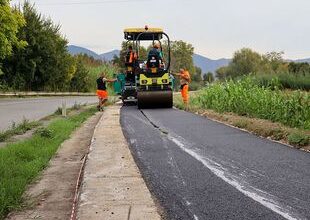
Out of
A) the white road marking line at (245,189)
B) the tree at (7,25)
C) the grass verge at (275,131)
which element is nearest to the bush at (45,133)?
the white road marking line at (245,189)

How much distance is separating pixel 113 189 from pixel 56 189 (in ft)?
3.86

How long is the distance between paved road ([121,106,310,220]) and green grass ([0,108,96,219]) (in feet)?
5.75

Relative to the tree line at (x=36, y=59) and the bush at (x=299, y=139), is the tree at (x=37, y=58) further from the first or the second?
the bush at (x=299, y=139)

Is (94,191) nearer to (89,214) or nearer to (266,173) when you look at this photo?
(89,214)

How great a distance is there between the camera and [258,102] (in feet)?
51.2

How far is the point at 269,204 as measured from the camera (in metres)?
5.98

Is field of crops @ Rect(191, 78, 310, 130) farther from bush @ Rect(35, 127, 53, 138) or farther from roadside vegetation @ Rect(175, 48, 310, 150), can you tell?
bush @ Rect(35, 127, 53, 138)

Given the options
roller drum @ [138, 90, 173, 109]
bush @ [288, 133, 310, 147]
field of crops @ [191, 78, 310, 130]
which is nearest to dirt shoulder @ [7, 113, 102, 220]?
bush @ [288, 133, 310, 147]

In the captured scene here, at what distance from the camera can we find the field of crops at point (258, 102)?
12.8 m

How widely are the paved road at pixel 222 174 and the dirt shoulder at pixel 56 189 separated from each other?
1147 millimetres

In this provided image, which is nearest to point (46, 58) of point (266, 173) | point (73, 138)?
point (73, 138)

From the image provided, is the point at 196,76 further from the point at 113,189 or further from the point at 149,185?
the point at 113,189

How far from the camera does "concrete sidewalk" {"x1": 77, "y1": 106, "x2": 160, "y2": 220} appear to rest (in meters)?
5.69

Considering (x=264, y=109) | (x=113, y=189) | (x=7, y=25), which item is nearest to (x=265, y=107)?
(x=264, y=109)
